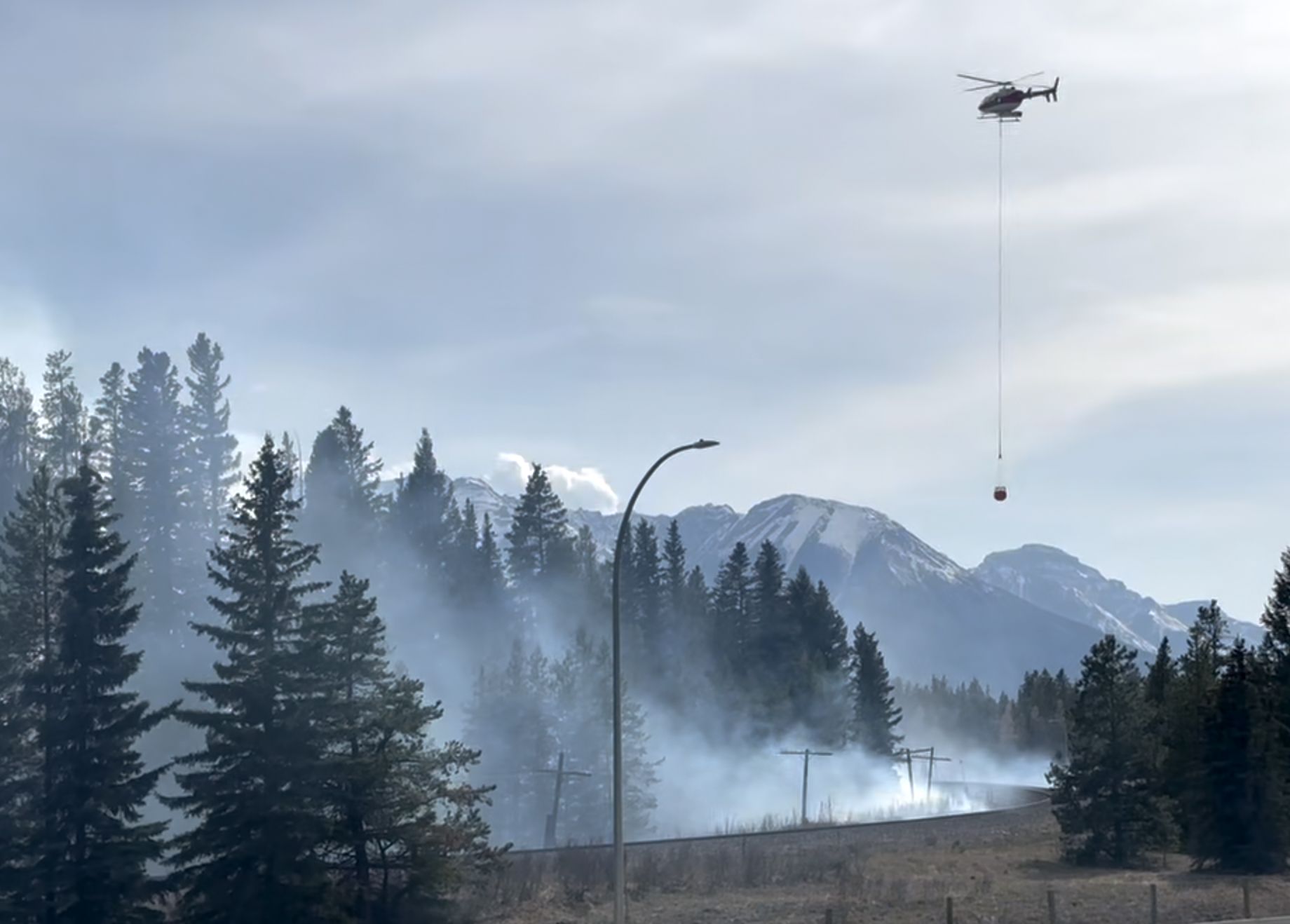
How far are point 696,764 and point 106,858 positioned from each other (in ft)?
236

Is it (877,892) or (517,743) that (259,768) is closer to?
(877,892)

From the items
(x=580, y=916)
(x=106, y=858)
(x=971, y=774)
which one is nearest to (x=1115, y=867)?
(x=580, y=916)

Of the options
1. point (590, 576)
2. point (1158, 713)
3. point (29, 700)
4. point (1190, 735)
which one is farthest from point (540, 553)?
point (29, 700)

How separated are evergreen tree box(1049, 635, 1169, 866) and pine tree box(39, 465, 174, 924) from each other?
3649 centimetres

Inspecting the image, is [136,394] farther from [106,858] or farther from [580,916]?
[580,916]

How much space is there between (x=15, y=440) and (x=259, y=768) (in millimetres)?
83964

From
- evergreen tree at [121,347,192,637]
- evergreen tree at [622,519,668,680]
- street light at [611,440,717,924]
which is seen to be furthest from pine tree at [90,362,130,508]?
street light at [611,440,717,924]

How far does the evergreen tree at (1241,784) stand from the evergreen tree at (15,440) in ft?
284

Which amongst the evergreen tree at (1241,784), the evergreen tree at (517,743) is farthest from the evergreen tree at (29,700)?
the evergreen tree at (517,743)

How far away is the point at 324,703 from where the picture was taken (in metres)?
44.4

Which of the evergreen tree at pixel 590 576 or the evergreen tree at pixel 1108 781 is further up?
the evergreen tree at pixel 590 576

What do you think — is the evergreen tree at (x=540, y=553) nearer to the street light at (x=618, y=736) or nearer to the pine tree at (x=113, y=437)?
the pine tree at (x=113, y=437)

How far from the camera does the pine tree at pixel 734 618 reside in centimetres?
11800

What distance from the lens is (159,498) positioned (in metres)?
105
